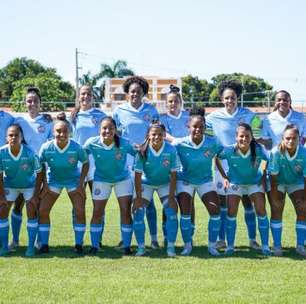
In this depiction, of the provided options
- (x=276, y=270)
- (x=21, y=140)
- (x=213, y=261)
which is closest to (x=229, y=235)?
(x=213, y=261)

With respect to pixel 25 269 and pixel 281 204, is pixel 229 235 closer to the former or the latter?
pixel 281 204

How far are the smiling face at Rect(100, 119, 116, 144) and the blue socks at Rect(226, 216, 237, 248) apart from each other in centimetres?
167

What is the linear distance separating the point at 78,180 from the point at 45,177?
39 cm

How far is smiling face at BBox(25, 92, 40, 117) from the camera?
716cm

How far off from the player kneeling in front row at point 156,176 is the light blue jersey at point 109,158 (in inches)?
7.8

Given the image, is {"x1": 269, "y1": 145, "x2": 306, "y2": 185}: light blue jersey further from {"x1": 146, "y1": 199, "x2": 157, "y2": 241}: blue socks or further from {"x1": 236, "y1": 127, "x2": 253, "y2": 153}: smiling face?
{"x1": 146, "y1": 199, "x2": 157, "y2": 241}: blue socks

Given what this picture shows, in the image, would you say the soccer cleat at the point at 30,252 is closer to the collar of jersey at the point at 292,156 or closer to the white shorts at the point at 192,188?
the white shorts at the point at 192,188

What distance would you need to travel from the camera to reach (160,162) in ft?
22.0

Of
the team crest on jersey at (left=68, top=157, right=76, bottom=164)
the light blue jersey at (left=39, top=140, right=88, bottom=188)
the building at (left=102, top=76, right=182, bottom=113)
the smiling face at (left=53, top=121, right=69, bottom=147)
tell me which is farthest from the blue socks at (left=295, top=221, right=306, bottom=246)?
the building at (left=102, top=76, right=182, bottom=113)

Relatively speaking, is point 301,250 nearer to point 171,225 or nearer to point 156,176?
point 171,225

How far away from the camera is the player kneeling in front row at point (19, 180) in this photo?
6.66 meters

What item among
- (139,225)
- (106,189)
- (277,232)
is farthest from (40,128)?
(277,232)

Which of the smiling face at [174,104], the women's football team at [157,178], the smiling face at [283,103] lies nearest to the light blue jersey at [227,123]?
the women's football team at [157,178]

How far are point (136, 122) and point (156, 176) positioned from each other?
0.87m
